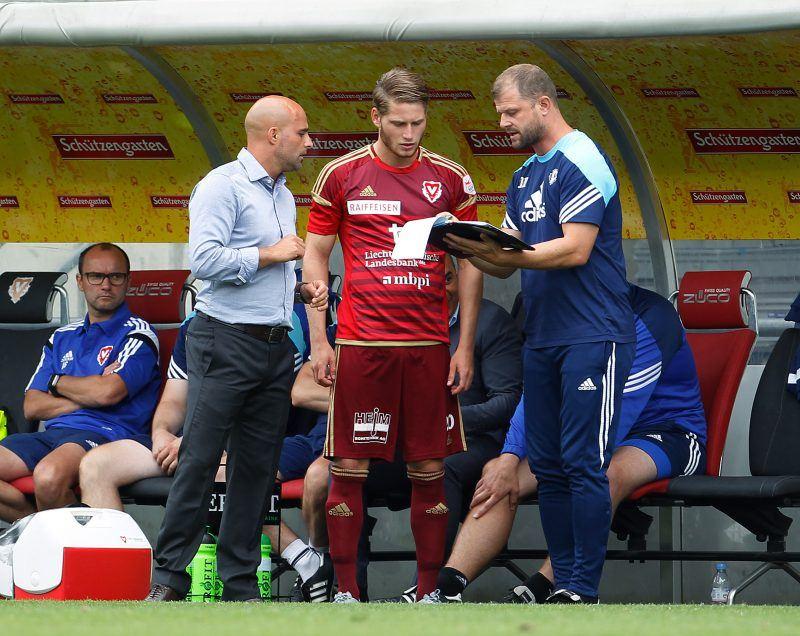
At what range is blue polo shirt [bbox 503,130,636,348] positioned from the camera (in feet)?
17.8

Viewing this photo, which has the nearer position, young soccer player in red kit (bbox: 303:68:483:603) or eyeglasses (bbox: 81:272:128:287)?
young soccer player in red kit (bbox: 303:68:483:603)

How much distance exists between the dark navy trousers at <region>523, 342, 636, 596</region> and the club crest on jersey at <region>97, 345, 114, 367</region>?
251 cm

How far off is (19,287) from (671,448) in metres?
3.50

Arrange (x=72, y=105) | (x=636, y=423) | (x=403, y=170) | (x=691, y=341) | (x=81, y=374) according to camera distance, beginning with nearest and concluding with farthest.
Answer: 1. (x=403, y=170)
2. (x=636, y=423)
3. (x=691, y=341)
4. (x=81, y=374)
5. (x=72, y=105)

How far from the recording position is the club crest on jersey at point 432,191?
18.8 ft

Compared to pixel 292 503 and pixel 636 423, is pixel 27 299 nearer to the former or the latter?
pixel 292 503

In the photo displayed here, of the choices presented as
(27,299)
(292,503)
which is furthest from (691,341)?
(27,299)

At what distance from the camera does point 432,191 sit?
574 cm

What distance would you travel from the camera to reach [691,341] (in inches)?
266

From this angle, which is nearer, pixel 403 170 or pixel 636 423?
pixel 403 170

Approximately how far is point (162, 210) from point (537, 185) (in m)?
3.01

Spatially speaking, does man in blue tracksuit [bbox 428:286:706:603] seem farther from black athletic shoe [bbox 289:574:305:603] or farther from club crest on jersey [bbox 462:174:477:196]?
club crest on jersey [bbox 462:174:477:196]

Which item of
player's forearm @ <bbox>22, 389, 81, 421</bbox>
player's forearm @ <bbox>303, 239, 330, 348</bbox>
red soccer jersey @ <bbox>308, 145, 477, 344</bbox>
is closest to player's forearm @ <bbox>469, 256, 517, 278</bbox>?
red soccer jersey @ <bbox>308, 145, 477, 344</bbox>

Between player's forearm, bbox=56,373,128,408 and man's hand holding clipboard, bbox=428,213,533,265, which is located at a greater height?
man's hand holding clipboard, bbox=428,213,533,265
